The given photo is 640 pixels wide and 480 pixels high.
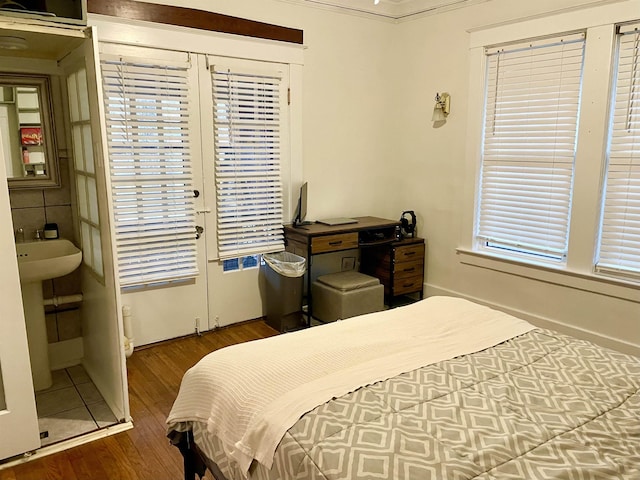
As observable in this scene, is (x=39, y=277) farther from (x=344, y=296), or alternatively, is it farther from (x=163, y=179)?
(x=344, y=296)

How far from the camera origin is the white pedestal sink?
2.64m

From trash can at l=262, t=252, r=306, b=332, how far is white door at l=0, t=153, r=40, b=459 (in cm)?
190

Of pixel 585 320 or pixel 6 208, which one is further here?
pixel 585 320

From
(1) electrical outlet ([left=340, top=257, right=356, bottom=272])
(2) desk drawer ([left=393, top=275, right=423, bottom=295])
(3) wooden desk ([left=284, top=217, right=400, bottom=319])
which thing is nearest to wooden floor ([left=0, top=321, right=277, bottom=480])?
(3) wooden desk ([left=284, top=217, right=400, bottom=319])

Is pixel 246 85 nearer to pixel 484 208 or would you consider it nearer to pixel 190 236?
pixel 190 236

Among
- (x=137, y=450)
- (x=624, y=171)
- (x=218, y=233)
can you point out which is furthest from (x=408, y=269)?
(x=137, y=450)

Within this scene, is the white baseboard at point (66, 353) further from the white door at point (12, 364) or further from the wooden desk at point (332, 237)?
the wooden desk at point (332, 237)

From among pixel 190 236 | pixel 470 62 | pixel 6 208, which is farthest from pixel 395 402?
pixel 470 62

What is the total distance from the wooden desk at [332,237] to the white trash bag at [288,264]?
A: 0.06 m

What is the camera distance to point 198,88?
3586 millimetres

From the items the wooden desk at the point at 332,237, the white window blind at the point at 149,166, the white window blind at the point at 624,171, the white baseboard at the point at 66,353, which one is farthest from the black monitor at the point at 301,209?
the white window blind at the point at 624,171

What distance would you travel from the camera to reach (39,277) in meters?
2.65

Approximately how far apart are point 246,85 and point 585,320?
3.09 metres

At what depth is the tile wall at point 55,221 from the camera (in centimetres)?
304
